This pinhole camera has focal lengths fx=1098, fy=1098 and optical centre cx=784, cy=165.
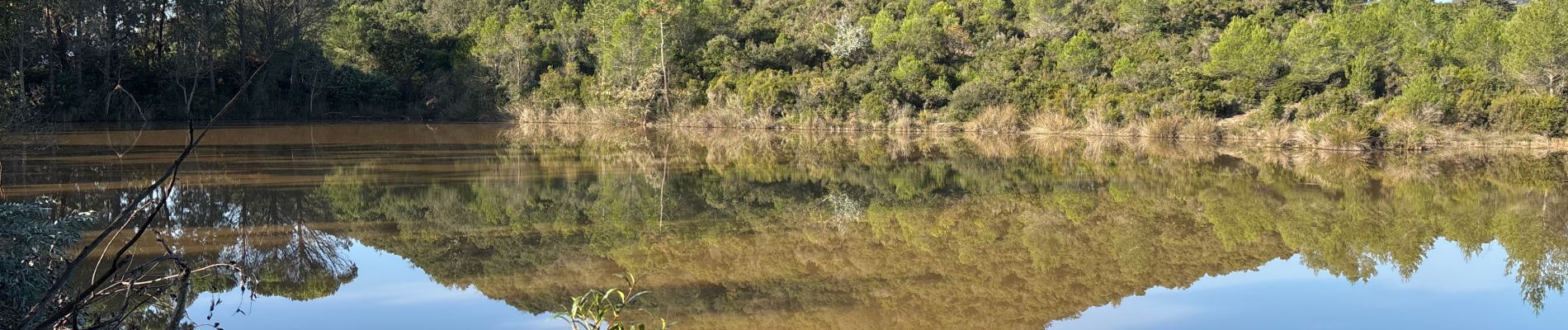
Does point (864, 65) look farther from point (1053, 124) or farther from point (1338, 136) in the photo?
point (1338, 136)

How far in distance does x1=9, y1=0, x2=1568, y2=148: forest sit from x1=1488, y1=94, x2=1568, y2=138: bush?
0.03m

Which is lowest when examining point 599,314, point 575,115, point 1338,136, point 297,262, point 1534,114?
point 297,262

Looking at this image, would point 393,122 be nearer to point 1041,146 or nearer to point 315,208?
point 1041,146

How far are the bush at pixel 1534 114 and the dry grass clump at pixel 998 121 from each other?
10.2 m

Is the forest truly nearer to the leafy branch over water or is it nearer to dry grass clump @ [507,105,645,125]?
dry grass clump @ [507,105,645,125]

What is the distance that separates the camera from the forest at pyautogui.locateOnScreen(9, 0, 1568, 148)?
22.9 meters

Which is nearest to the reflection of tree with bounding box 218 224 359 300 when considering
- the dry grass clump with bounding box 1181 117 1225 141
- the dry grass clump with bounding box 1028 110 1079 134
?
the dry grass clump with bounding box 1181 117 1225 141

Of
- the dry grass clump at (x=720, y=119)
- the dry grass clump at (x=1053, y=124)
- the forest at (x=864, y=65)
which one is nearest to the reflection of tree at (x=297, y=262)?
the forest at (x=864, y=65)

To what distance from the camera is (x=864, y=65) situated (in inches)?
1256

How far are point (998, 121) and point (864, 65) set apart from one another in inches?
225

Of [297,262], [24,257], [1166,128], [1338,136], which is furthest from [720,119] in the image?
[24,257]

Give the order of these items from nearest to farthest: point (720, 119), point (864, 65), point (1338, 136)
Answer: point (1338, 136) < point (720, 119) < point (864, 65)

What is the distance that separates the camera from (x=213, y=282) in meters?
6.35

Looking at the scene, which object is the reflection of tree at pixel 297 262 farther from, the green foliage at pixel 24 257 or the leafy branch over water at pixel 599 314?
the leafy branch over water at pixel 599 314
